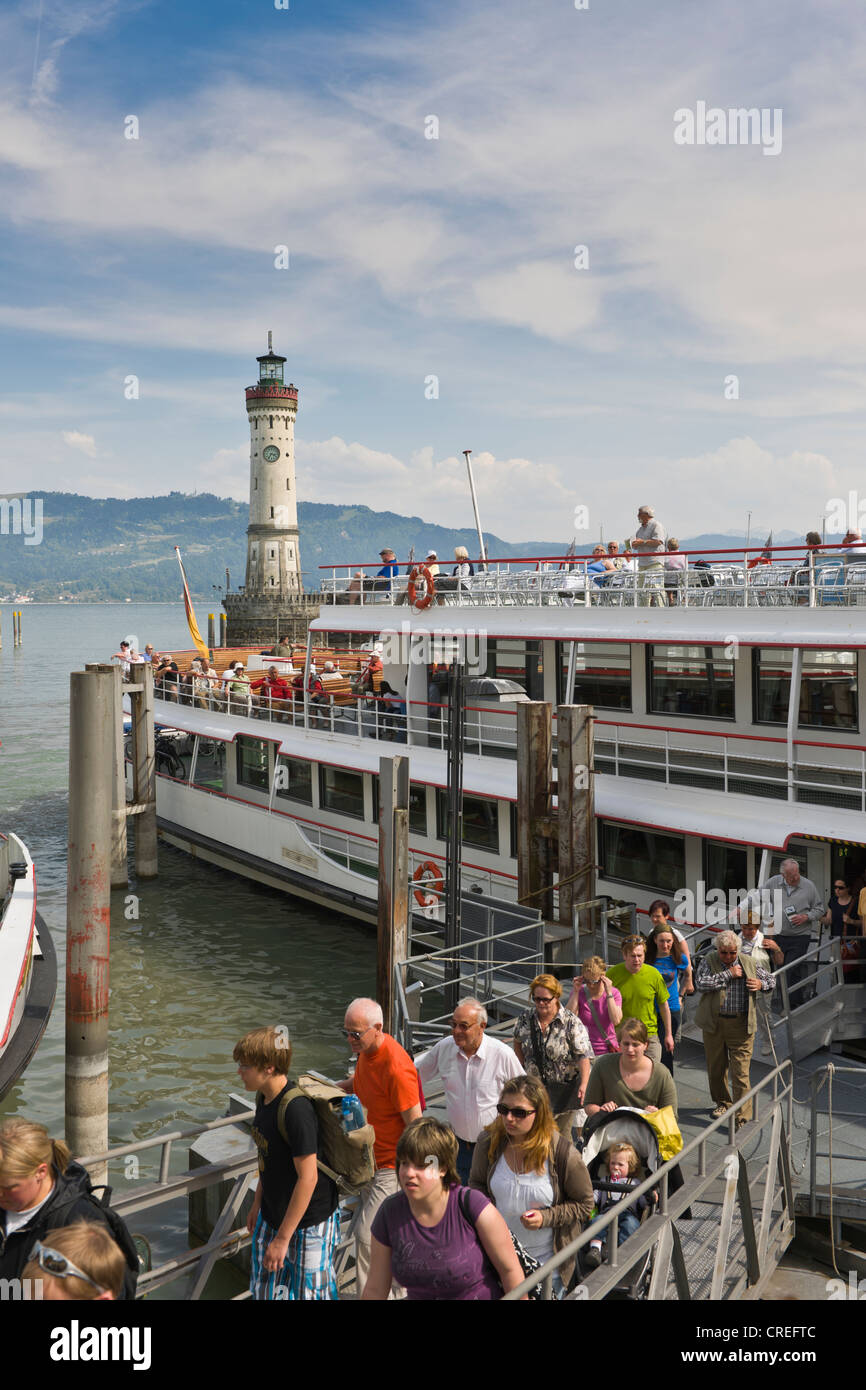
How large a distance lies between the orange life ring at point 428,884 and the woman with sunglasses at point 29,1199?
38.6ft

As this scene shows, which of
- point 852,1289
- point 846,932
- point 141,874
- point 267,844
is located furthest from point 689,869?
point 141,874

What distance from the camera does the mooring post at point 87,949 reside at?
1040 centimetres

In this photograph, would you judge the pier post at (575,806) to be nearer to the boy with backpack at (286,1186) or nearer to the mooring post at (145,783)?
the boy with backpack at (286,1186)

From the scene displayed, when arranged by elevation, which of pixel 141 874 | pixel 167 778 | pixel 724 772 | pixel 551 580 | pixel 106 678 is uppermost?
pixel 551 580

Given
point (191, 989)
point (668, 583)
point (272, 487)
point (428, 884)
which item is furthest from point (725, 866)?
point (272, 487)

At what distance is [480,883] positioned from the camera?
16328mm

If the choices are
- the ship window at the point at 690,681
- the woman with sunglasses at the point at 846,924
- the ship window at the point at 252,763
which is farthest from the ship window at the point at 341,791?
the woman with sunglasses at the point at 846,924

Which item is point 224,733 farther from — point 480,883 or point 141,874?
point 480,883

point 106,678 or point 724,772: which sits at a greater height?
point 106,678

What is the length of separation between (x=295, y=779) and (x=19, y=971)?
328 inches

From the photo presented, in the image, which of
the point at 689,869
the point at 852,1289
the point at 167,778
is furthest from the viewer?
the point at 167,778

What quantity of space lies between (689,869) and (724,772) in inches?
58.6

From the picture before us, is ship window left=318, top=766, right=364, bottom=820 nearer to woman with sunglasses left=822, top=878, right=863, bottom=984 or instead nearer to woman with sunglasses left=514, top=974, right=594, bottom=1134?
woman with sunglasses left=822, top=878, right=863, bottom=984

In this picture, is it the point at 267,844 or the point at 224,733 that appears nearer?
the point at 267,844
